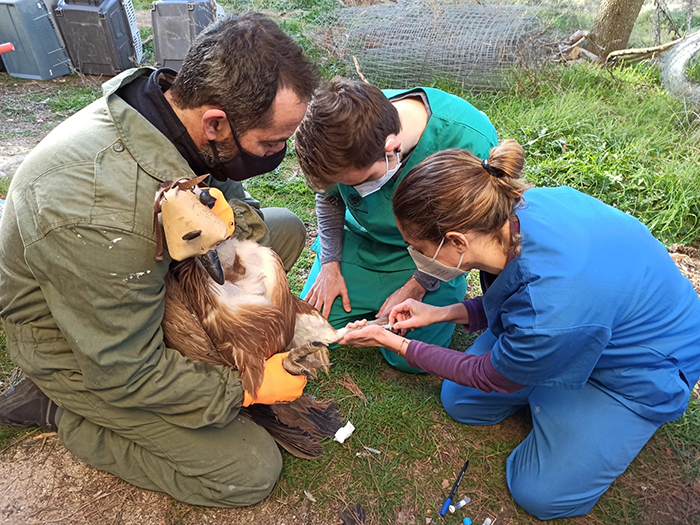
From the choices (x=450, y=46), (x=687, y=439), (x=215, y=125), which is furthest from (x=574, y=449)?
(x=450, y=46)

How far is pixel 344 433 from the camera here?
276 centimetres

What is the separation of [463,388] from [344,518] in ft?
3.13

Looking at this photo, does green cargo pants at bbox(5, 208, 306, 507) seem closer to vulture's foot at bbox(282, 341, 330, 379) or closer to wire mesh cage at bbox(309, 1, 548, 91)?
vulture's foot at bbox(282, 341, 330, 379)

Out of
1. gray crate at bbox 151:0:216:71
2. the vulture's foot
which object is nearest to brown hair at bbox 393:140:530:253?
the vulture's foot

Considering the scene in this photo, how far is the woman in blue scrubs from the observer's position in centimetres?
193

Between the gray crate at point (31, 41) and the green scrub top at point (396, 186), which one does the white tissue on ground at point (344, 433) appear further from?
the gray crate at point (31, 41)

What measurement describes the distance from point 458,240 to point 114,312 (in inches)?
53.2

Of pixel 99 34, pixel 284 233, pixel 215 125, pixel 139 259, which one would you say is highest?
pixel 215 125

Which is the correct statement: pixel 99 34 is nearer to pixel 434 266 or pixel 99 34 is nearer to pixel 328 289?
pixel 328 289

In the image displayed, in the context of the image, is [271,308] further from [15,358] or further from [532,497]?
[532,497]

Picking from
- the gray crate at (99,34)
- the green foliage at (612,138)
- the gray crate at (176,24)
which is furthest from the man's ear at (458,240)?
the gray crate at (99,34)

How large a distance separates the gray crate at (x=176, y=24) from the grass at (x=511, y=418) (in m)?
2.62

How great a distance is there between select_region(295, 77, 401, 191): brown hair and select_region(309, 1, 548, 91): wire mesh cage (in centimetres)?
381

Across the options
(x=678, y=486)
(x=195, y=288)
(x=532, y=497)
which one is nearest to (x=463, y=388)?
(x=532, y=497)
